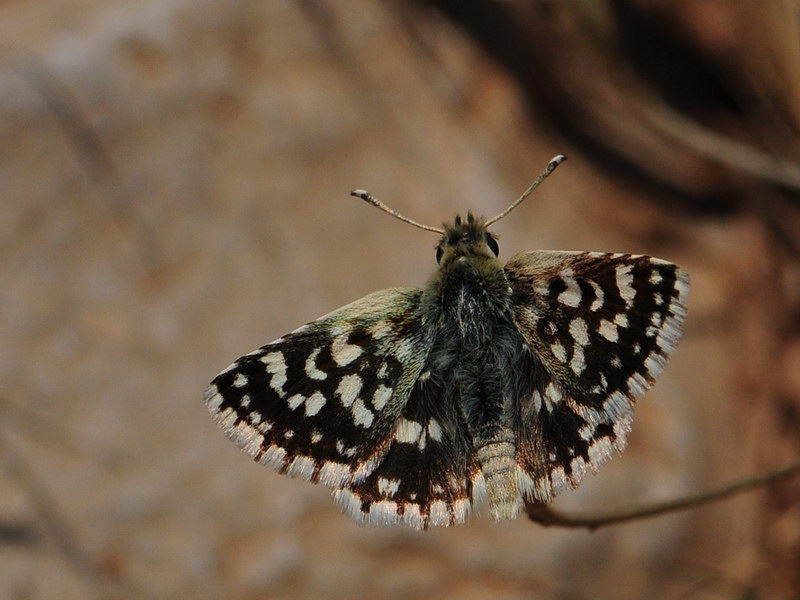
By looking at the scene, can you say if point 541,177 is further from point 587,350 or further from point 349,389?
point 349,389

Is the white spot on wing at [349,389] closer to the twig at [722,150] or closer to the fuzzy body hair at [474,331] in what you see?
the fuzzy body hair at [474,331]

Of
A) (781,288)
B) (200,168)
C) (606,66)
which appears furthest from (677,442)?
(200,168)

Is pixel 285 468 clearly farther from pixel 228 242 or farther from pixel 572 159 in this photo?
pixel 572 159

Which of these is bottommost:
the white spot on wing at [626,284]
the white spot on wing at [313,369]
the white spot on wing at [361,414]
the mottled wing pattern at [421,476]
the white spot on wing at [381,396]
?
the mottled wing pattern at [421,476]

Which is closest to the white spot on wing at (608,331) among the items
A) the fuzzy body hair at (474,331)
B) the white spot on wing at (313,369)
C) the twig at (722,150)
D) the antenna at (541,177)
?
the fuzzy body hair at (474,331)

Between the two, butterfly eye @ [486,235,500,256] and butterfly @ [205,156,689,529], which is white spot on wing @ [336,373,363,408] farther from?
butterfly eye @ [486,235,500,256]

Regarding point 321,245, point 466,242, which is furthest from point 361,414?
point 321,245

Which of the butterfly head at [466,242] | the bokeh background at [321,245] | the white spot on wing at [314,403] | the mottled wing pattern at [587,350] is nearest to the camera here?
the mottled wing pattern at [587,350]
